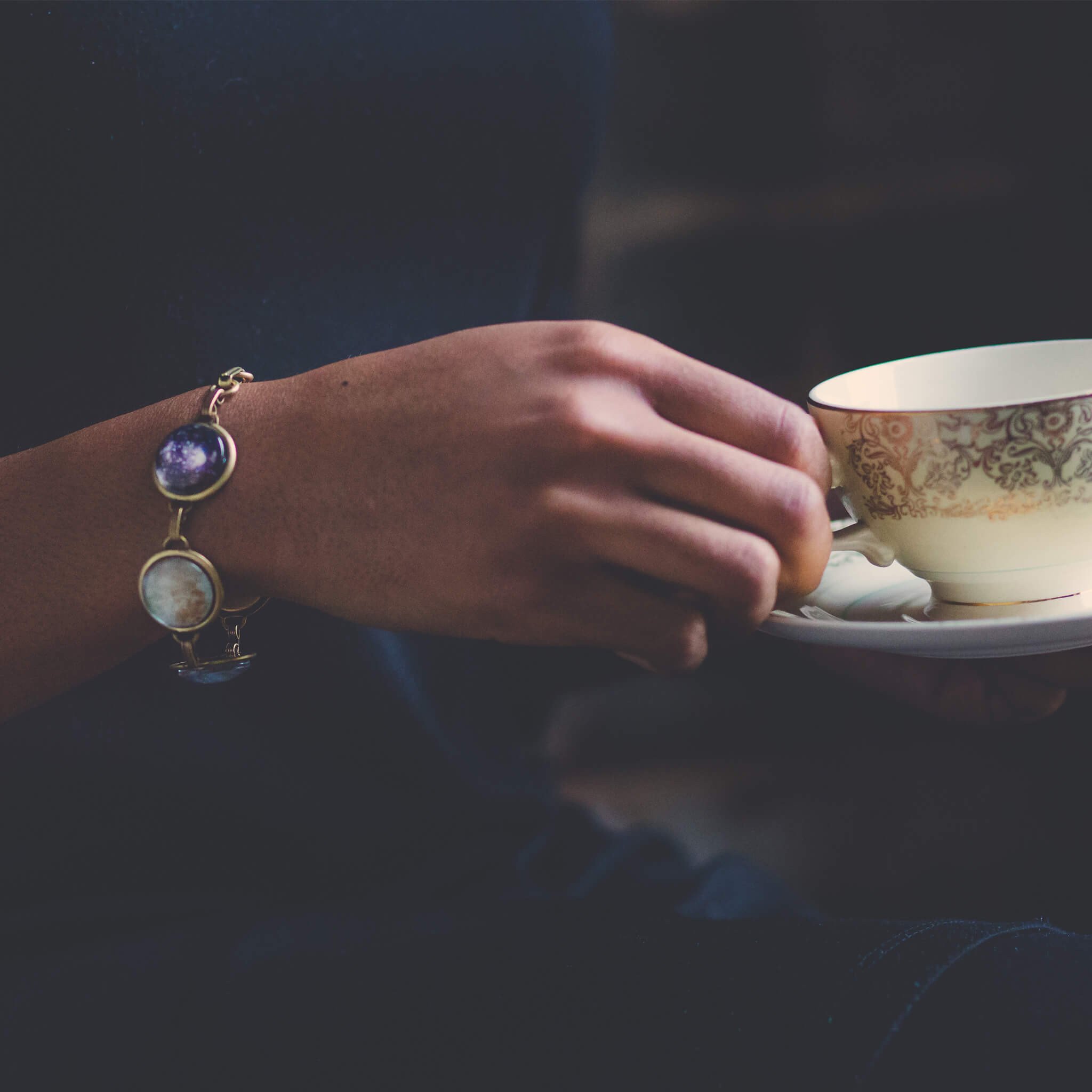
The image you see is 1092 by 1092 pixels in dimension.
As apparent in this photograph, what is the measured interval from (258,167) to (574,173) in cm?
25

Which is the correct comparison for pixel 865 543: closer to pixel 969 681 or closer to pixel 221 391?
pixel 969 681

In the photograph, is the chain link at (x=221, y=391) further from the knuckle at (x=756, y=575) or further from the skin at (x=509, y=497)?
the knuckle at (x=756, y=575)

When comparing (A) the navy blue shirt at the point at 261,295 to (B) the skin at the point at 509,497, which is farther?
(A) the navy blue shirt at the point at 261,295

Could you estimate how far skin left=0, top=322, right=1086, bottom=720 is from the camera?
376 millimetres

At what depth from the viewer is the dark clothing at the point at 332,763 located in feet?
1.37

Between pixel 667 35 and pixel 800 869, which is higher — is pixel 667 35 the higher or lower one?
the higher one

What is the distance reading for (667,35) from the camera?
5.54 feet

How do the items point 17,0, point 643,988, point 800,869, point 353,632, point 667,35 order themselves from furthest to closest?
point 667,35, point 800,869, point 353,632, point 17,0, point 643,988

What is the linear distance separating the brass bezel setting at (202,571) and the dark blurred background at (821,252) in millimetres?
757

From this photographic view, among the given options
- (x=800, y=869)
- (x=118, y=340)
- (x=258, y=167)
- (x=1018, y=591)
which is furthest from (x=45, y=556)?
(x=800, y=869)

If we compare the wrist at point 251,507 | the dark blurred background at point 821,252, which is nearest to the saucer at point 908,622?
the wrist at point 251,507

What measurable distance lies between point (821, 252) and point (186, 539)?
1.49 m

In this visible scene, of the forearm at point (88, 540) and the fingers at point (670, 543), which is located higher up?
the forearm at point (88, 540)

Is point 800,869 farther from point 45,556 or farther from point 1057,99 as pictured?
point 1057,99
